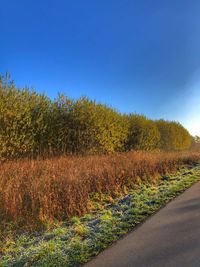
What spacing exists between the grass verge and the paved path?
27cm

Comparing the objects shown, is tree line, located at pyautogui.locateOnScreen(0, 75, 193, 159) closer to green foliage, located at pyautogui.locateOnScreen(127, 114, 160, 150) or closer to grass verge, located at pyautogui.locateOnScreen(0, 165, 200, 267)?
green foliage, located at pyautogui.locateOnScreen(127, 114, 160, 150)

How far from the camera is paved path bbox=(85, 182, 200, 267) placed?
420 cm

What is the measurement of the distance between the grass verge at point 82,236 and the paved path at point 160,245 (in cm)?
27

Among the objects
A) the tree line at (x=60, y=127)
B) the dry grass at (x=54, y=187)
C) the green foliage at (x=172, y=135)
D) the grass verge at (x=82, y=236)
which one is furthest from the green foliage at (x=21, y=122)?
the green foliage at (x=172, y=135)

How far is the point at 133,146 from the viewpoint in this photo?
29.2 metres

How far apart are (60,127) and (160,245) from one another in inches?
632

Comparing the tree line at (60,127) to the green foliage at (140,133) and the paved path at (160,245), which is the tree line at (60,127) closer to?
the green foliage at (140,133)

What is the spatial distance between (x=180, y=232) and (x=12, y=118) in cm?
1195

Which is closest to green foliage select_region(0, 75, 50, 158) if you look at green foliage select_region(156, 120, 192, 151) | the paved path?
the paved path

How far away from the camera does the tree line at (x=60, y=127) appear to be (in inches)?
610

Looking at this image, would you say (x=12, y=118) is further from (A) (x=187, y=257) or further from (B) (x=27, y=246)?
(A) (x=187, y=257)

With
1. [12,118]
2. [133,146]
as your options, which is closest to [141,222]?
[12,118]

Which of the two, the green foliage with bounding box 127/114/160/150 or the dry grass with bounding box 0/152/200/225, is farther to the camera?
the green foliage with bounding box 127/114/160/150

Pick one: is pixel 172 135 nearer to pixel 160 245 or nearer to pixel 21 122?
pixel 21 122
